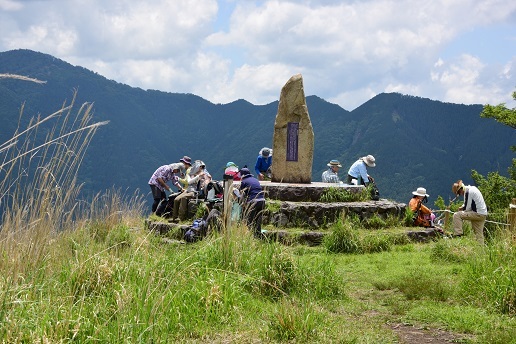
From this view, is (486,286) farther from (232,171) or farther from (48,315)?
(232,171)

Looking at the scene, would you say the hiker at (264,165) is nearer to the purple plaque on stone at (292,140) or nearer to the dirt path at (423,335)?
the purple plaque on stone at (292,140)

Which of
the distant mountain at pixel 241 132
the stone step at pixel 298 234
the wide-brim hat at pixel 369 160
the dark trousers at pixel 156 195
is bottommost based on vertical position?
the stone step at pixel 298 234

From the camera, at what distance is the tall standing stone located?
14.4 metres

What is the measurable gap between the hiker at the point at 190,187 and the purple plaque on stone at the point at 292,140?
1.91 m

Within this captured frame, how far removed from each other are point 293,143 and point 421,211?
3.08 metres

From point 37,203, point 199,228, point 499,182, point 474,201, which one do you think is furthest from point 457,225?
point 499,182

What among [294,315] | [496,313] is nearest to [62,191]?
[294,315]

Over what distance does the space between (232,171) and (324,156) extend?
60.0m

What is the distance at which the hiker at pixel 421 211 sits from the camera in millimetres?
13383

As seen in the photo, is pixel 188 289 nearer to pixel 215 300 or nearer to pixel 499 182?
pixel 215 300

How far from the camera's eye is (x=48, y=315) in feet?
13.6

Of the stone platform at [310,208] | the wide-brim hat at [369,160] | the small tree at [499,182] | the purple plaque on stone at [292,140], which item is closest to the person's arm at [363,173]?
the wide-brim hat at [369,160]

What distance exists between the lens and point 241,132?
8931 centimetres

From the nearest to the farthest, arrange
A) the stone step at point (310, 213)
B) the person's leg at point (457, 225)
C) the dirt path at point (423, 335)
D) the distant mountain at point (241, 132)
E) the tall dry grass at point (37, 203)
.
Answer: the tall dry grass at point (37, 203)
the dirt path at point (423, 335)
the person's leg at point (457, 225)
the stone step at point (310, 213)
the distant mountain at point (241, 132)
